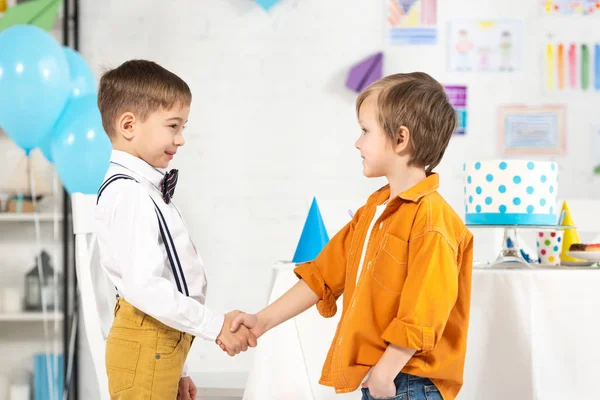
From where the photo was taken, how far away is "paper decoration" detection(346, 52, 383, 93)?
10.9 ft

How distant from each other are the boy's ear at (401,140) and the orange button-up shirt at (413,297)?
0.07 m

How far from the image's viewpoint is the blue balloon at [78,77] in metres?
2.77

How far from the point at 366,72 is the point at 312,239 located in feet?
5.26

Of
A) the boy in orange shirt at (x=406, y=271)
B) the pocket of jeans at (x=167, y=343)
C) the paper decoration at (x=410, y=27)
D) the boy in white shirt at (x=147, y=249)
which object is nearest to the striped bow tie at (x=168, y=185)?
the boy in white shirt at (x=147, y=249)

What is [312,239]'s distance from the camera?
1892mm

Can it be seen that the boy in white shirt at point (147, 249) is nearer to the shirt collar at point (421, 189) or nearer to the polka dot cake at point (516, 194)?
the shirt collar at point (421, 189)

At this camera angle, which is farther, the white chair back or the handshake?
the white chair back

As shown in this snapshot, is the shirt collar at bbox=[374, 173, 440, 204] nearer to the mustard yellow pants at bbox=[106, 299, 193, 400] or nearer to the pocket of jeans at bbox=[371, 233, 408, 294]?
the pocket of jeans at bbox=[371, 233, 408, 294]

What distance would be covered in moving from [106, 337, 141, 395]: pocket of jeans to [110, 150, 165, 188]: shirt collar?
0.98 ft

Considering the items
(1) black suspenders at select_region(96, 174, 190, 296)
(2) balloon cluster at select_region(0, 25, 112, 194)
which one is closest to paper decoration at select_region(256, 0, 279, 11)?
(2) balloon cluster at select_region(0, 25, 112, 194)

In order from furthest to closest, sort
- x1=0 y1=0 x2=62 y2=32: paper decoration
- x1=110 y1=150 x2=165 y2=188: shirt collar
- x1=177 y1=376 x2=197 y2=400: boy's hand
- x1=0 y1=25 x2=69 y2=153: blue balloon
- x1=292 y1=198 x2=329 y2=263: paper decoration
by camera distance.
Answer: x1=0 y1=0 x2=62 y2=32: paper decoration < x1=0 y1=25 x2=69 y2=153: blue balloon < x1=292 y1=198 x2=329 y2=263: paper decoration < x1=177 y1=376 x2=197 y2=400: boy's hand < x1=110 y1=150 x2=165 y2=188: shirt collar

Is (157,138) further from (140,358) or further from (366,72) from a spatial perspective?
(366,72)

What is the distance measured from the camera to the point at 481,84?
3344 millimetres

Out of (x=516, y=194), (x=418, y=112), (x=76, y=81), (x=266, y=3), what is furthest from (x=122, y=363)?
(x=266, y=3)
